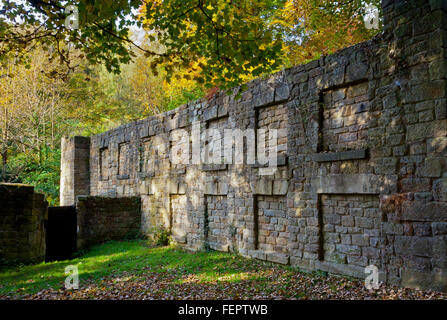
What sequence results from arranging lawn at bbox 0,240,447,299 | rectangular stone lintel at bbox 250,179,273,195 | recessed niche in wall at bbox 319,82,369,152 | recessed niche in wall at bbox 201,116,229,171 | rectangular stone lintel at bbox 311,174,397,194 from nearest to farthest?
rectangular stone lintel at bbox 311,174,397,194 → lawn at bbox 0,240,447,299 → recessed niche in wall at bbox 319,82,369,152 → rectangular stone lintel at bbox 250,179,273,195 → recessed niche in wall at bbox 201,116,229,171

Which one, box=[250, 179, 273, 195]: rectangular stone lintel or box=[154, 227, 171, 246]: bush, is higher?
box=[250, 179, 273, 195]: rectangular stone lintel

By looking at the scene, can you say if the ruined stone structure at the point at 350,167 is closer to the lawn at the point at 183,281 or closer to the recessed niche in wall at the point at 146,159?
the lawn at the point at 183,281

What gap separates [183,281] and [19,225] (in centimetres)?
461

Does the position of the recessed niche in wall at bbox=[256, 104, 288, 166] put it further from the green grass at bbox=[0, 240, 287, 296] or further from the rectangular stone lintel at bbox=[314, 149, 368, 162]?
the green grass at bbox=[0, 240, 287, 296]

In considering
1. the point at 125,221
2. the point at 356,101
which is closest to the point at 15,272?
the point at 125,221

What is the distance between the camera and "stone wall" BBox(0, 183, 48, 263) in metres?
8.37

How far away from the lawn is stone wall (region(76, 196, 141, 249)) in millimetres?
1689

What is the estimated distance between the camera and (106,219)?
11453 millimetres

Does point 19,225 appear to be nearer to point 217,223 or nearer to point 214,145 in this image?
point 217,223

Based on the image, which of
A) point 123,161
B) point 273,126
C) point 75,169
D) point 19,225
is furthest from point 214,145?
point 75,169

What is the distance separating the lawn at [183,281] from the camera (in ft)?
18.3

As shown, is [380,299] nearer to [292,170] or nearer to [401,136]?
[401,136]

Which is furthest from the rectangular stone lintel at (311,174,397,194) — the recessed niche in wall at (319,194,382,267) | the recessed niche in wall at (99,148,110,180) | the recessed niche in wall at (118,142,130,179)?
the recessed niche in wall at (99,148,110,180)

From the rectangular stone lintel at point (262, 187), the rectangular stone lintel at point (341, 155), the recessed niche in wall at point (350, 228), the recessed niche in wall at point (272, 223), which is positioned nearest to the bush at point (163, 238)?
the recessed niche in wall at point (272, 223)
